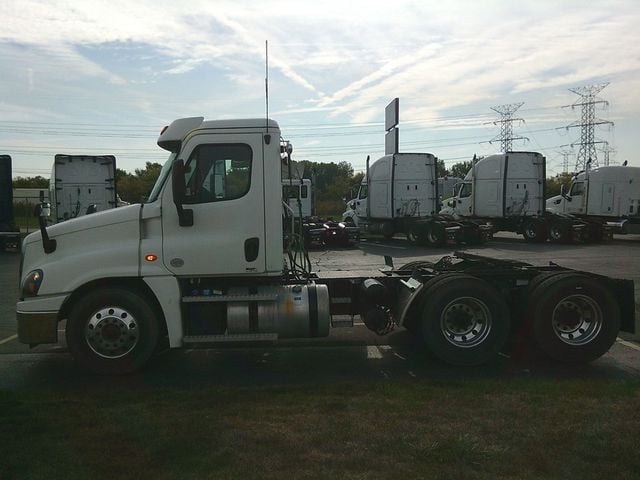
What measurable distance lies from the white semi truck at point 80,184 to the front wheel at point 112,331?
1741 centimetres

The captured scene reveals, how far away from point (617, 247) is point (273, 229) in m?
20.8

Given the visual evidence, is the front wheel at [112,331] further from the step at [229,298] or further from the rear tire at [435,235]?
the rear tire at [435,235]

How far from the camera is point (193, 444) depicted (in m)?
4.38

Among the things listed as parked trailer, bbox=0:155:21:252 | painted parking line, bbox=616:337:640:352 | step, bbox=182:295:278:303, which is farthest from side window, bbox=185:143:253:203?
parked trailer, bbox=0:155:21:252

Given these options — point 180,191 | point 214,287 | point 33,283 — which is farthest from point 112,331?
point 180,191

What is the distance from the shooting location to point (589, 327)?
6703mm

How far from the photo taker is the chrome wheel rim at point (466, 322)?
6.59 meters

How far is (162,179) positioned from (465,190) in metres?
24.1

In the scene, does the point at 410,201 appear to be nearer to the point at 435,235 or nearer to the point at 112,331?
the point at 435,235

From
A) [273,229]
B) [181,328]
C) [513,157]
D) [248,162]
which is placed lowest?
[181,328]

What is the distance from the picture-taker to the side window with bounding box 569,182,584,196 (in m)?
28.2

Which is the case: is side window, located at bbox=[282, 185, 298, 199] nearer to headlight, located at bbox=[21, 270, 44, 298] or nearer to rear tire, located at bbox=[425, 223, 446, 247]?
headlight, located at bbox=[21, 270, 44, 298]

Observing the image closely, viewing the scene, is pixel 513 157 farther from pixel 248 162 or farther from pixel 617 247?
pixel 248 162

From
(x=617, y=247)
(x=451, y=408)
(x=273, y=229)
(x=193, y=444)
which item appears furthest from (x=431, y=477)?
(x=617, y=247)
